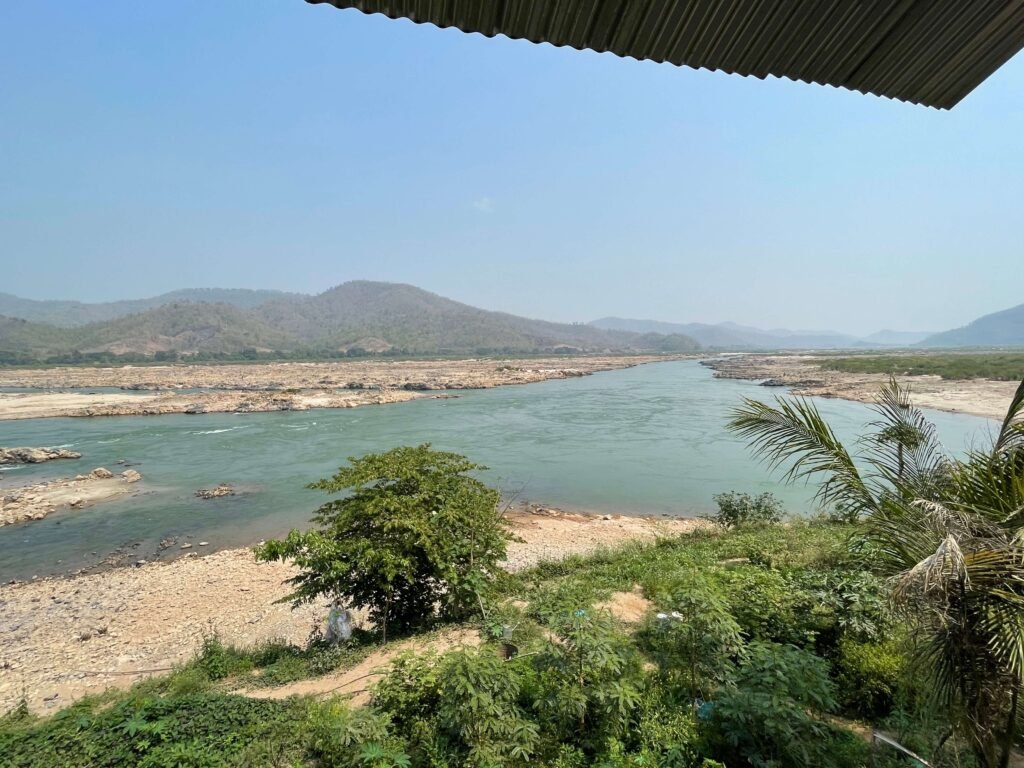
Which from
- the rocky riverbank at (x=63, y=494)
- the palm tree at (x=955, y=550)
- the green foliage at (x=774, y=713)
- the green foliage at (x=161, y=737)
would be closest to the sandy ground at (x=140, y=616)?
the green foliage at (x=774, y=713)

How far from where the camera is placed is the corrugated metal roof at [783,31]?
5.21ft

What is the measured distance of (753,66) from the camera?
1864 millimetres

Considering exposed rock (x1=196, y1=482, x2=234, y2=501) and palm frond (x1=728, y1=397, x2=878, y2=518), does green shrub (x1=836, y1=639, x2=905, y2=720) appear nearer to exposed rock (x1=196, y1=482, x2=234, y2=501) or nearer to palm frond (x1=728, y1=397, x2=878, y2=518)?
palm frond (x1=728, y1=397, x2=878, y2=518)

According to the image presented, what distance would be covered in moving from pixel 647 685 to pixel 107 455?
30.1 meters

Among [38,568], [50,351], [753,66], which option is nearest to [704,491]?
[753,66]

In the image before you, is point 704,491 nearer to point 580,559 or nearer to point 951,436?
point 580,559

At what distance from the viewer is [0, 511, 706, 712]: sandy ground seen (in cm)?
843

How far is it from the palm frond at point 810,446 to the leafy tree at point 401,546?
5011mm

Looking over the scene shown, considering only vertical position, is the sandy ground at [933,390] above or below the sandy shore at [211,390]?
above

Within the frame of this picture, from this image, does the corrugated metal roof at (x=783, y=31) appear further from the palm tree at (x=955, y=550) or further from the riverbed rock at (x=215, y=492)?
the riverbed rock at (x=215, y=492)

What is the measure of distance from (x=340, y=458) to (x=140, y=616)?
13.7 metres

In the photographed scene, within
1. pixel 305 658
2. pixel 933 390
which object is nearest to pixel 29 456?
pixel 305 658

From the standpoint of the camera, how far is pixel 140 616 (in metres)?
10.5

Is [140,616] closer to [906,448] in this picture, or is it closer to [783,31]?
[906,448]
